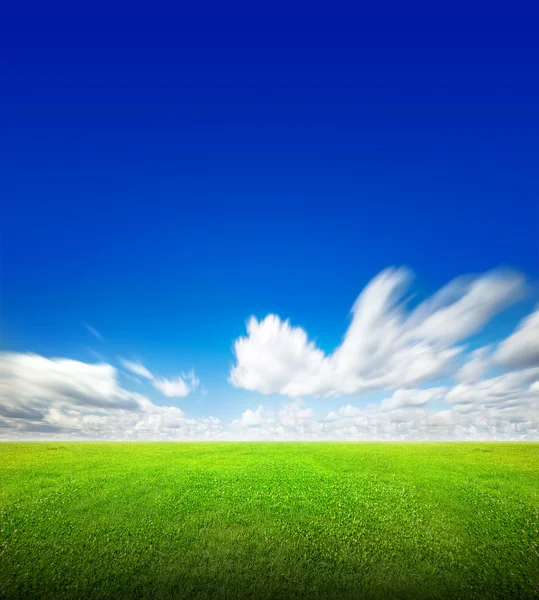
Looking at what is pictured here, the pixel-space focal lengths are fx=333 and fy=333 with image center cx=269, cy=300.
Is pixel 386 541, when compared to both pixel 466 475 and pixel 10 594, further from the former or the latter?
pixel 10 594

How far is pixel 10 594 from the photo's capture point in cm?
1420

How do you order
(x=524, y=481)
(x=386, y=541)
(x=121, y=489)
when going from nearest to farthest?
1. (x=386, y=541)
2. (x=121, y=489)
3. (x=524, y=481)

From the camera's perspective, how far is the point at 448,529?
19359 millimetres

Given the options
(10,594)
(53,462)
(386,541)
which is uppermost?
(53,462)

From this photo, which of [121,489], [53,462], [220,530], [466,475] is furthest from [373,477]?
[53,462]

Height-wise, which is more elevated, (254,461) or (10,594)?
(254,461)

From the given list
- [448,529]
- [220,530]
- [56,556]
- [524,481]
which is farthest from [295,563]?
[524,481]

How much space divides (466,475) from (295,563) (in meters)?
20.6

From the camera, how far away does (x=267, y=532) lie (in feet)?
61.3

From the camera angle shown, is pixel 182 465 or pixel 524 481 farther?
pixel 182 465

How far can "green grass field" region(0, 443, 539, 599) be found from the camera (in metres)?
14.9

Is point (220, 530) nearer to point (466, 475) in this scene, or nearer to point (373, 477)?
point (373, 477)

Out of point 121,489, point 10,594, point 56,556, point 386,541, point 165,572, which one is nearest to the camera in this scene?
point 10,594

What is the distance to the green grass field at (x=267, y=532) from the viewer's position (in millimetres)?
14930
